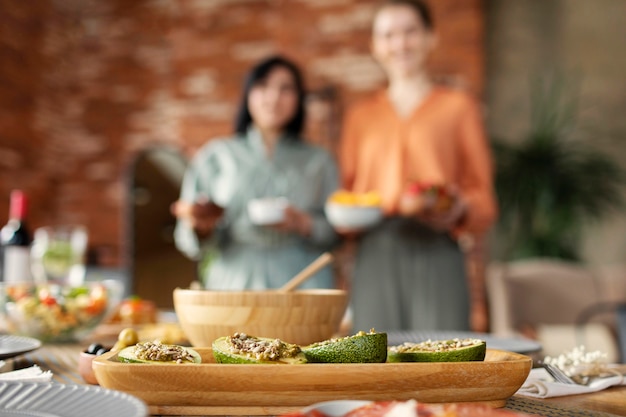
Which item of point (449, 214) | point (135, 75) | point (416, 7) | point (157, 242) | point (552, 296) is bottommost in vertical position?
point (552, 296)

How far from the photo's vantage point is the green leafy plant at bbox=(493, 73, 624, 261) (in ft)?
14.3

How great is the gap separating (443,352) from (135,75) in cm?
490

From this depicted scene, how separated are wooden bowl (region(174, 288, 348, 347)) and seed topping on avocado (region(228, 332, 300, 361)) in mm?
145

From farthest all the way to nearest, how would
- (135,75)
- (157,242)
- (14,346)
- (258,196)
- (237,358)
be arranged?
(135,75), (157,242), (258,196), (14,346), (237,358)

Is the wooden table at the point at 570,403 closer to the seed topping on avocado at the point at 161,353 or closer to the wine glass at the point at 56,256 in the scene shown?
the seed topping on avocado at the point at 161,353

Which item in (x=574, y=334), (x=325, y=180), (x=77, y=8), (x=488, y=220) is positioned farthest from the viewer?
(x=77, y=8)

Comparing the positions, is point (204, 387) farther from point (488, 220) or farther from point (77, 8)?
point (77, 8)

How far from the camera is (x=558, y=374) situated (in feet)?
2.72

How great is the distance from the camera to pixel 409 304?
2.05 m

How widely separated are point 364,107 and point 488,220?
536 millimetres

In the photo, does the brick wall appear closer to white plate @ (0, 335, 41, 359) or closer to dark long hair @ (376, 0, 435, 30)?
dark long hair @ (376, 0, 435, 30)

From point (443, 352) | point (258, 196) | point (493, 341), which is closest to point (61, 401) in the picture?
point (443, 352)

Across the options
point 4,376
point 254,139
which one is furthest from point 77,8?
point 4,376

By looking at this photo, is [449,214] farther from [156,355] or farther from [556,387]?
[156,355]
